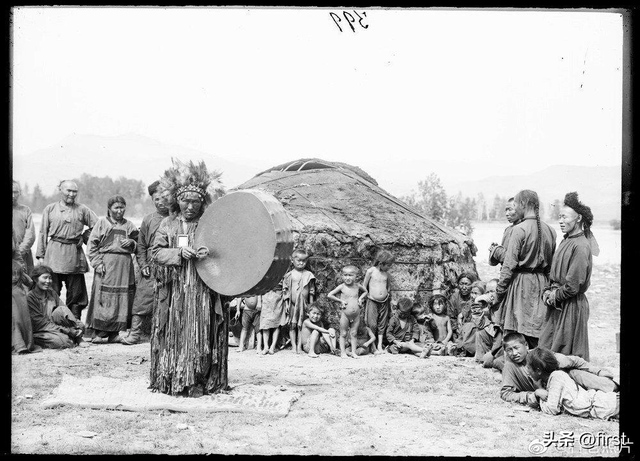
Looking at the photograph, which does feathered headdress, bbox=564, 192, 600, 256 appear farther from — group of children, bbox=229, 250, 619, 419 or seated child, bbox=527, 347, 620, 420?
group of children, bbox=229, 250, 619, 419

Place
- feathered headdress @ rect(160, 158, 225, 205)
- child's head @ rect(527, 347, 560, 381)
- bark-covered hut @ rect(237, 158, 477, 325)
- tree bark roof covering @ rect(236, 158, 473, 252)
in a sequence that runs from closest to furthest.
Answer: child's head @ rect(527, 347, 560, 381) < feathered headdress @ rect(160, 158, 225, 205) < bark-covered hut @ rect(237, 158, 477, 325) < tree bark roof covering @ rect(236, 158, 473, 252)

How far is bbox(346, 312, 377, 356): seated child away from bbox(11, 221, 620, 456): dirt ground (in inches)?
26.8

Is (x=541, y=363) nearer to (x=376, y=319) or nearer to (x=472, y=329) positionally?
(x=472, y=329)

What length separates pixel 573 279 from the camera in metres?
6.56

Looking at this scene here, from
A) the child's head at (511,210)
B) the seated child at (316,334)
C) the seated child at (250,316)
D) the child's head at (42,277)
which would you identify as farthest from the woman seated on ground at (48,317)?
the child's head at (511,210)

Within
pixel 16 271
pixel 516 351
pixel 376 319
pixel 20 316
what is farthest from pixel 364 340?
pixel 16 271

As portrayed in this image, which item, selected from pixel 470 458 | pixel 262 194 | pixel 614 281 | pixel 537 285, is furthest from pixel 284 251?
pixel 614 281

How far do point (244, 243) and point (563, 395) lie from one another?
10.0 ft

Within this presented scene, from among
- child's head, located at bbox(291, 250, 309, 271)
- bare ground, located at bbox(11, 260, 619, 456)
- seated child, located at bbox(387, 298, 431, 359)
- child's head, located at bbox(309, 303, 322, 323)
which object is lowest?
bare ground, located at bbox(11, 260, 619, 456)

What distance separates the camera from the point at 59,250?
9086 mm

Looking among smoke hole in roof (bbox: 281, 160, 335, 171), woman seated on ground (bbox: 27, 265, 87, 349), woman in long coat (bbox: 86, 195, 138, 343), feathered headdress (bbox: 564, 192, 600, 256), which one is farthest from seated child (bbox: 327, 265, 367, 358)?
woman seated on ground (bbox: 27, 265, 87, 349)

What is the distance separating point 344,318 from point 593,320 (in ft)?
18.2

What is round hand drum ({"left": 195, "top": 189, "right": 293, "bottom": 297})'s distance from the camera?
6020 mm

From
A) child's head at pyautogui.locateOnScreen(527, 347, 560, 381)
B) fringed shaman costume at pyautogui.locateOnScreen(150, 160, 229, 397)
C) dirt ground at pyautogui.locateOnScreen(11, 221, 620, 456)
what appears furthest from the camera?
fringed shaman costume at pyautogui.locateOnScreen(150, 160, 229, 397)
